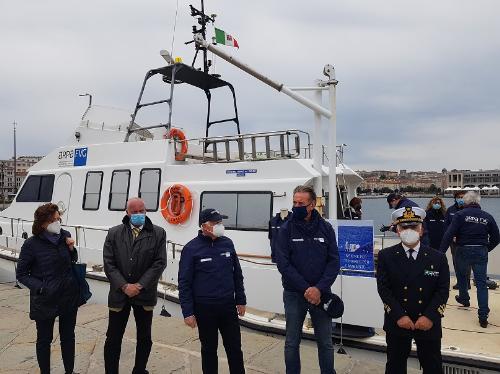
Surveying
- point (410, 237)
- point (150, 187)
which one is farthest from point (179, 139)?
point (410, 237)

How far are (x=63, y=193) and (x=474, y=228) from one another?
288 inches

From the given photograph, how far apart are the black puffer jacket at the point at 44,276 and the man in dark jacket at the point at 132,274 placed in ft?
1.15

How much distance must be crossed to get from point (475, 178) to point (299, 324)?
52142 mm

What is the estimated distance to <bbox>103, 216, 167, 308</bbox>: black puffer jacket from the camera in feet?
11.4

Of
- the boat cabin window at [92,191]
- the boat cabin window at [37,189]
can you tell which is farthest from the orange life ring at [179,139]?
the boat cabin window at [37,189]

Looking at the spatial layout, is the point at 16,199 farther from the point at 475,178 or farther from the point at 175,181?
the point at 475,178

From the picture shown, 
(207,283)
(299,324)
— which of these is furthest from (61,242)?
(299,324)

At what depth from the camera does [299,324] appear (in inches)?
136

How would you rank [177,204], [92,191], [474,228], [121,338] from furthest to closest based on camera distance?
1. [92,191]
2. [177,204]
3. [474,228]
4. [121,338]

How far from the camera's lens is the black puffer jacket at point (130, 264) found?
3.47 metres

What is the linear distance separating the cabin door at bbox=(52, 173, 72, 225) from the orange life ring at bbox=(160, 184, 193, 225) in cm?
253

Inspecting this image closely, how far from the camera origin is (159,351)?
4262 millimetres

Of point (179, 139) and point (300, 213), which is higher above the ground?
point (179, 139)

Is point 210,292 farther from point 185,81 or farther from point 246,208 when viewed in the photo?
point 185,81
